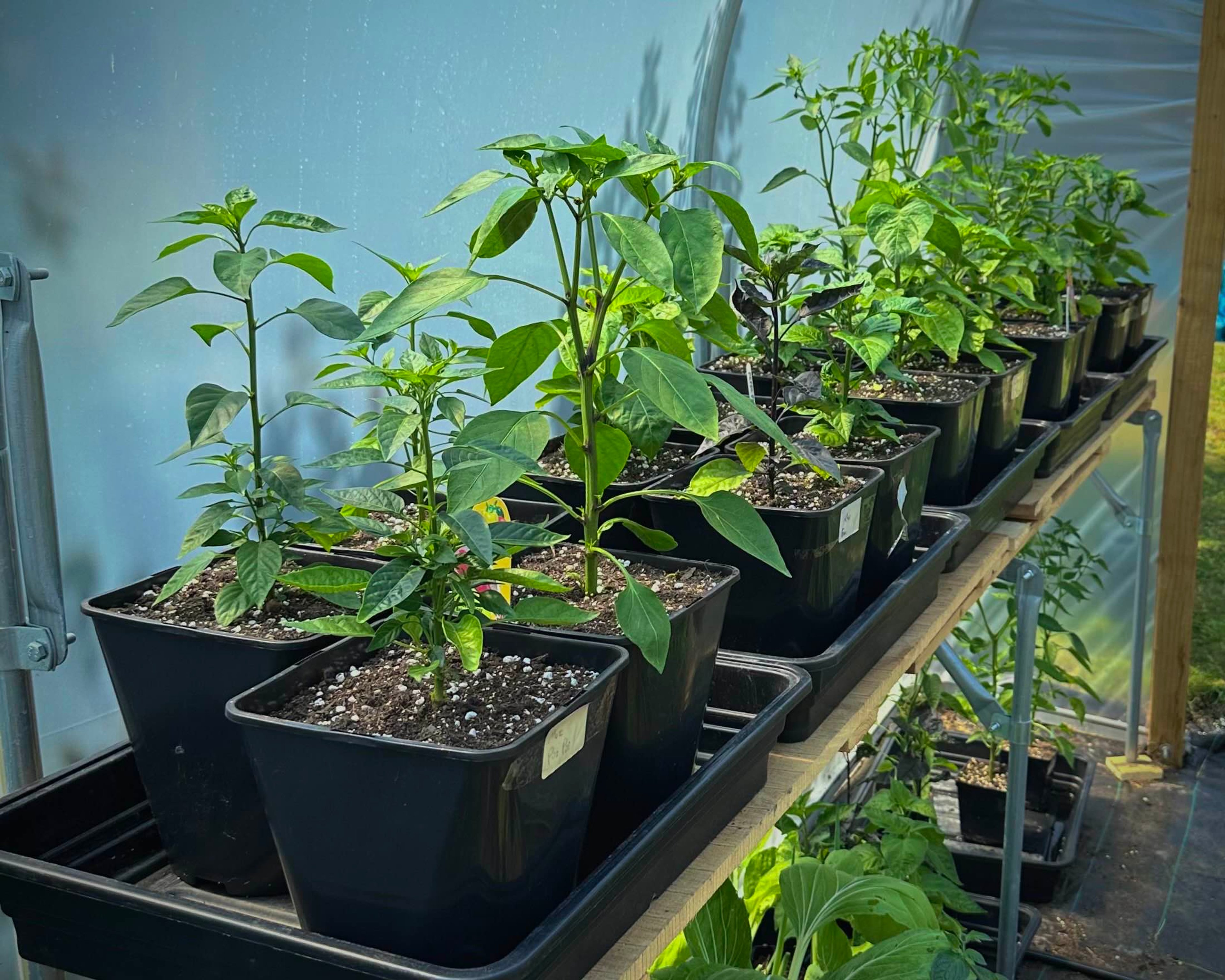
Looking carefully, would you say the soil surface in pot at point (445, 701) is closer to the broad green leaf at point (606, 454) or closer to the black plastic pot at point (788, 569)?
the broad green leaf at point (606, 454)

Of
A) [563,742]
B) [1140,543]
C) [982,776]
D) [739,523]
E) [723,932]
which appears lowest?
[982,776]

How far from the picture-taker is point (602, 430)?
0.98 meters

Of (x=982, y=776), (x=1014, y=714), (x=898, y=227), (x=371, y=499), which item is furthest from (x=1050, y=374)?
(x=371, y=499)

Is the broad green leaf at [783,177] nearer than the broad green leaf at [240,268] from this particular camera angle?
No

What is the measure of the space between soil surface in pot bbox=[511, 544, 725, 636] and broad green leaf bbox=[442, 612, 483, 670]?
0.41ft

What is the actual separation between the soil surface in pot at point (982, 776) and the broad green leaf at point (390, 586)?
218 centimetres

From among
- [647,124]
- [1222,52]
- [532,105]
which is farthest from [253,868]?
[1222,52]

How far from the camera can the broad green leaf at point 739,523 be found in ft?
2.99

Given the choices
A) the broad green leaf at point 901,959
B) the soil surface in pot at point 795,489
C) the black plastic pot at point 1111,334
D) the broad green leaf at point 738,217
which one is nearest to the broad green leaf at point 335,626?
the broad green leaf at point 738,217

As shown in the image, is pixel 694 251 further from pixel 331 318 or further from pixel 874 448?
pixel 874 448

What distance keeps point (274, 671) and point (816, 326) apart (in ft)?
2.63

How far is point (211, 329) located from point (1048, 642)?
7.61 ft

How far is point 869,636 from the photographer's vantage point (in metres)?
1.24

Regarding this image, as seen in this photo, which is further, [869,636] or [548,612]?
[869,636]
